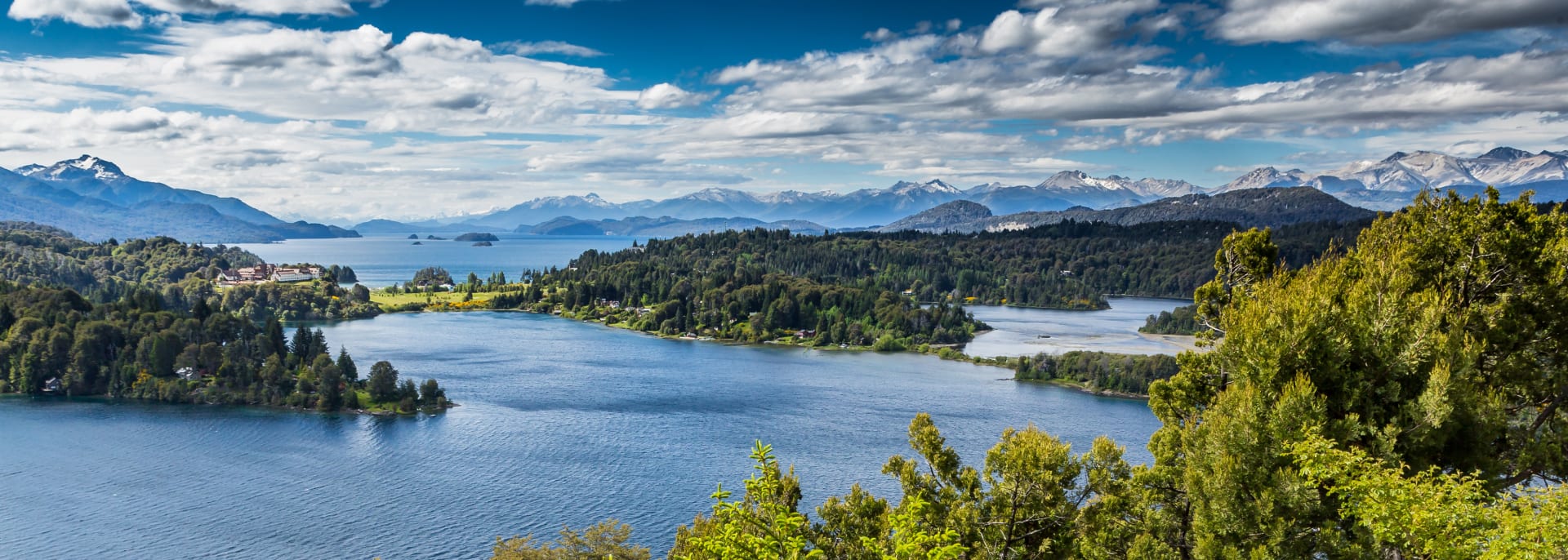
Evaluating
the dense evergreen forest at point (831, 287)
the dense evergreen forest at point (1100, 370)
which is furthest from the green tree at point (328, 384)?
the dense evergreen forest at point (1100, 370)

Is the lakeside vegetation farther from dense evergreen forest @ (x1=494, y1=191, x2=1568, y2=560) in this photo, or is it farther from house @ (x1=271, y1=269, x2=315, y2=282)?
dense evergreen forest @ (x1=494, y1=191, x2=1568, y2=560)

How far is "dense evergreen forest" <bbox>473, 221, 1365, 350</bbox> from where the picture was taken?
4673 inches

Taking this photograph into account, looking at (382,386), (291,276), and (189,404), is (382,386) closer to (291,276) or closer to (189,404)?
(189,404)

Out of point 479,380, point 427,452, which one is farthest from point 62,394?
point 427,452

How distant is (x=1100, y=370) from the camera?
80312mm

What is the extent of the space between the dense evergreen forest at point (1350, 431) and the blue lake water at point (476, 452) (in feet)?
78.7

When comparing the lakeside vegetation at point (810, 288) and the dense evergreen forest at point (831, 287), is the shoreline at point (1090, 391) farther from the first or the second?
the dense evergreen forest at point (831, 287)

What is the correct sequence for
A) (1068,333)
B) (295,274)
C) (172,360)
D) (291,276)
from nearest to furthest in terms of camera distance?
(172,360) → (1068,333) → (291,276) → (295,274)

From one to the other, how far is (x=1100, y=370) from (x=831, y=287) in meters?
58.9

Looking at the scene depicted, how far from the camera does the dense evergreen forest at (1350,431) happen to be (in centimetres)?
1223

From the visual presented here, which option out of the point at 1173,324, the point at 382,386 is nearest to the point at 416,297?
the point at 382,386

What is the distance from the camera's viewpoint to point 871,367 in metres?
92.6

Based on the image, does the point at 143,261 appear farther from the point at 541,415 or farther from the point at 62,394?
the point at 541,415

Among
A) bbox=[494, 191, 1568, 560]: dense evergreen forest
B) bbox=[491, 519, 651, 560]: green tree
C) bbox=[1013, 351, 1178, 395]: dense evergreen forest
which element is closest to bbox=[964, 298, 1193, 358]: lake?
bbox=[1013, 351, 1178, 395]: dense evergreen forest
